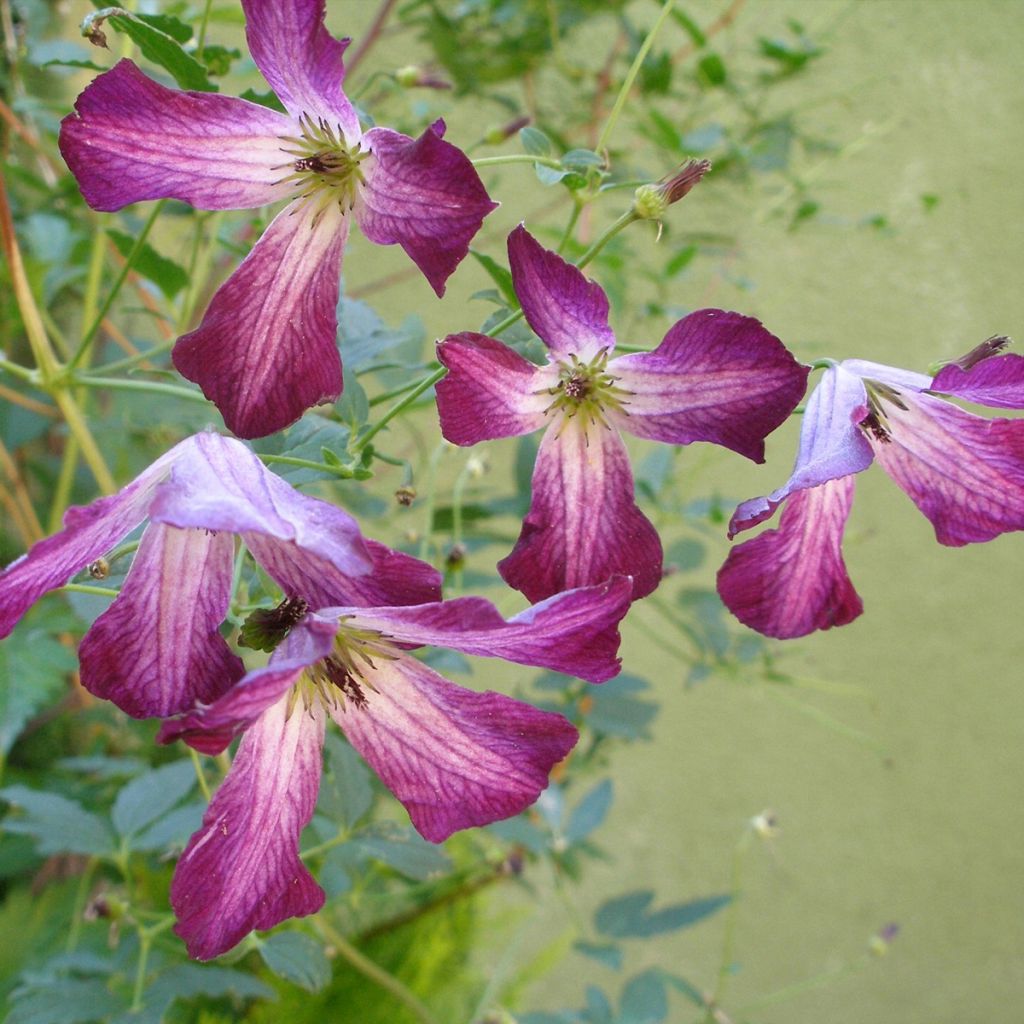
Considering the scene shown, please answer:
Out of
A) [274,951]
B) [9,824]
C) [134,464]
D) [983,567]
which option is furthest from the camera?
[983,567]

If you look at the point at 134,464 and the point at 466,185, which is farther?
the point at 134,464

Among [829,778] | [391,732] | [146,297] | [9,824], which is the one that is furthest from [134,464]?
[829,778]

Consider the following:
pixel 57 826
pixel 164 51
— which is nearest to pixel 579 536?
pixel 164 51

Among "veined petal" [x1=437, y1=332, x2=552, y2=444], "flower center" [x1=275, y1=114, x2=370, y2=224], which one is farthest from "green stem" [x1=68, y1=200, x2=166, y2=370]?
"veined petal" [x1=437, y1=332, x2=552, y2=444]

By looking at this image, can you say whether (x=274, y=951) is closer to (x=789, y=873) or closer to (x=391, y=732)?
(x=391, y=732)

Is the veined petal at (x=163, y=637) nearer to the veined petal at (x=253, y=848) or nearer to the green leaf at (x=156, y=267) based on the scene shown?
the veined petal at (x=253, y=848)

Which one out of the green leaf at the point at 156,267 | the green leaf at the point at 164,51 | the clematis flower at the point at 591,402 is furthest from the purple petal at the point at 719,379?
the green leaf at the point at 156,267
